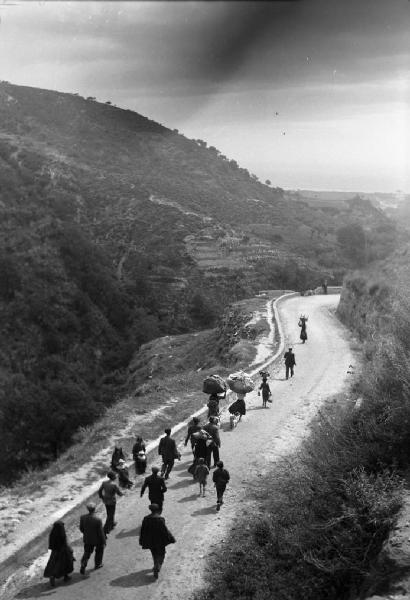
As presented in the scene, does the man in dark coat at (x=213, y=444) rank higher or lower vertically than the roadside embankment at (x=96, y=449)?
higher

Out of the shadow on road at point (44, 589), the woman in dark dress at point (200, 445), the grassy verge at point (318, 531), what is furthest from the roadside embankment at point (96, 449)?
the grassy verge at point (318, 531)

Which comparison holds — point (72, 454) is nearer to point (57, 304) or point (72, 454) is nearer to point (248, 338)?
point (248, 338)

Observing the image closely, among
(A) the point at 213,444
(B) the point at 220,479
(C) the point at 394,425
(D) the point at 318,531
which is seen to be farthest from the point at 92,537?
(C) the point at 394,425

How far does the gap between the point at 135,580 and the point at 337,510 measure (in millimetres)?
2945

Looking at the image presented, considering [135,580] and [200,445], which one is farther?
[200,445]

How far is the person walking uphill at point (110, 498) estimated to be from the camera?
847 cm

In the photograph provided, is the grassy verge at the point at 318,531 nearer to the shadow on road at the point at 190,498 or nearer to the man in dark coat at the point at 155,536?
the man in dark coat at the point at 155,536

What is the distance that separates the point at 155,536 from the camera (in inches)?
282

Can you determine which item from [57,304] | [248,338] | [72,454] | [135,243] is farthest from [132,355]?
[72,454]

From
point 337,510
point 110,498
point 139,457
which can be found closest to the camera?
point 337,510

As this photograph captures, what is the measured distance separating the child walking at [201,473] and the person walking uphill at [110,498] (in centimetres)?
160

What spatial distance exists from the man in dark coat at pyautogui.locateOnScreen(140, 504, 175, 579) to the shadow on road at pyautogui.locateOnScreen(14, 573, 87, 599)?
3.46 ft

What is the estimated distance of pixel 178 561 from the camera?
25.3 ft

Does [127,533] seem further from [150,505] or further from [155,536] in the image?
[150,505]
